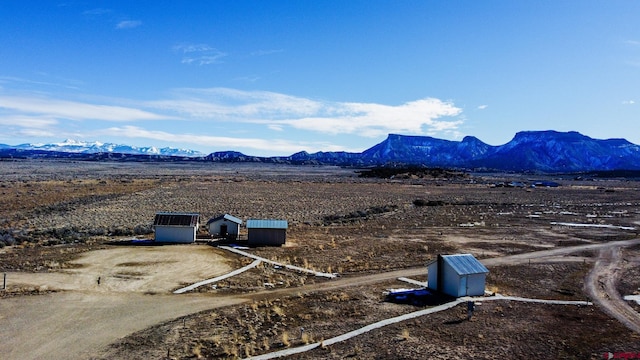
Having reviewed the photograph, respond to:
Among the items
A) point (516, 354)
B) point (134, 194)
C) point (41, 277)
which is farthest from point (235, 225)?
point (134, 194)

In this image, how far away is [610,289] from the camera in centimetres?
2719

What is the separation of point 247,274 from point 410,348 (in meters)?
13.5

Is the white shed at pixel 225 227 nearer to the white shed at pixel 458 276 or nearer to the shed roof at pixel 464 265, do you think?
the white shed at pixel 458 276

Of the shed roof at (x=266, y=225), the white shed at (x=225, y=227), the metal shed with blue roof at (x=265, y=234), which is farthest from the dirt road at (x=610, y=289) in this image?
the white shed at (x=225, y=227)

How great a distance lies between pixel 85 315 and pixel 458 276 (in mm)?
18201

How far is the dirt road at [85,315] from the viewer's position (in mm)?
18109

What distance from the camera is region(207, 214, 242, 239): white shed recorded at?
40156mm

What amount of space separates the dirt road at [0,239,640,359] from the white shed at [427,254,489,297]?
14.6ft

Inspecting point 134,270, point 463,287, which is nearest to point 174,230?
point 134,270

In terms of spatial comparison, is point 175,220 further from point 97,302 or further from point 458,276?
point 458,276

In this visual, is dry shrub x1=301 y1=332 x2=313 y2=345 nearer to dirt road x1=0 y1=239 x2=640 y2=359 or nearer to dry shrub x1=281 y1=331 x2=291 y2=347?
dry shrub x1=281 y1=331 x2=291 y2=347

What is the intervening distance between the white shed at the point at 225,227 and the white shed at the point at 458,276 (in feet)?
64.2

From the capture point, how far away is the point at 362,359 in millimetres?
17406

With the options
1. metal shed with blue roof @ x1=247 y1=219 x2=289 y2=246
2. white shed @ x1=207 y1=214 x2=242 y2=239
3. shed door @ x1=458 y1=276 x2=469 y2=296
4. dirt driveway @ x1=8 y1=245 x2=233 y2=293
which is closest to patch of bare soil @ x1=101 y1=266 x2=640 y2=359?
shed door @ x1=458 y1=276 x2=469 y2=296
